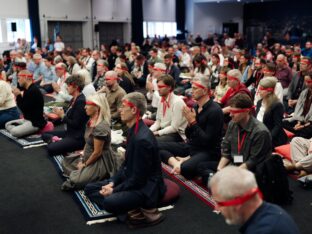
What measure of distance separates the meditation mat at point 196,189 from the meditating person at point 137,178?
2.00ft

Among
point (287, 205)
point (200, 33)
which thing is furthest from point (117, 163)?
point (200, 33)

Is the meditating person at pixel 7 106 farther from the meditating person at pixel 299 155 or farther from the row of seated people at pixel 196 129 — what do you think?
the meditating person at pixel 299 155

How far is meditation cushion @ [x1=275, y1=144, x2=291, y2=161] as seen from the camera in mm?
4531

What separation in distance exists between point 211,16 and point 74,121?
19806mm

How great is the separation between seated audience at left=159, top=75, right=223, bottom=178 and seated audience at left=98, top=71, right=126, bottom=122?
204cm

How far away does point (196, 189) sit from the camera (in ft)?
13.3

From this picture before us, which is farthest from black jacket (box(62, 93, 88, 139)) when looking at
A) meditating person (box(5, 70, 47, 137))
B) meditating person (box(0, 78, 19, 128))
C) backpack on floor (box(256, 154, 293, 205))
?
backpack on floor (box(256, 154, 293, 205))

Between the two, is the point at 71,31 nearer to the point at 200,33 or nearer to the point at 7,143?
the point at 200,33

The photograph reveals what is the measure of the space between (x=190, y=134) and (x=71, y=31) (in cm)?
1506

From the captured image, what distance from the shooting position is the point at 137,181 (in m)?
3.12

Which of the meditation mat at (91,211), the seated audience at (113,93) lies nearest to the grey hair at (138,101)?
the meditation mat at (91,211)

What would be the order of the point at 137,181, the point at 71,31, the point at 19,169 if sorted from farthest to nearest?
1. the point at 71,31
2. the point at 19,169
3. the point at 137,181

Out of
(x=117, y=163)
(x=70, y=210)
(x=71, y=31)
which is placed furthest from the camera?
(x=71, y=31)

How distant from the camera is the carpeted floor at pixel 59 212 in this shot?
3.31 meters
